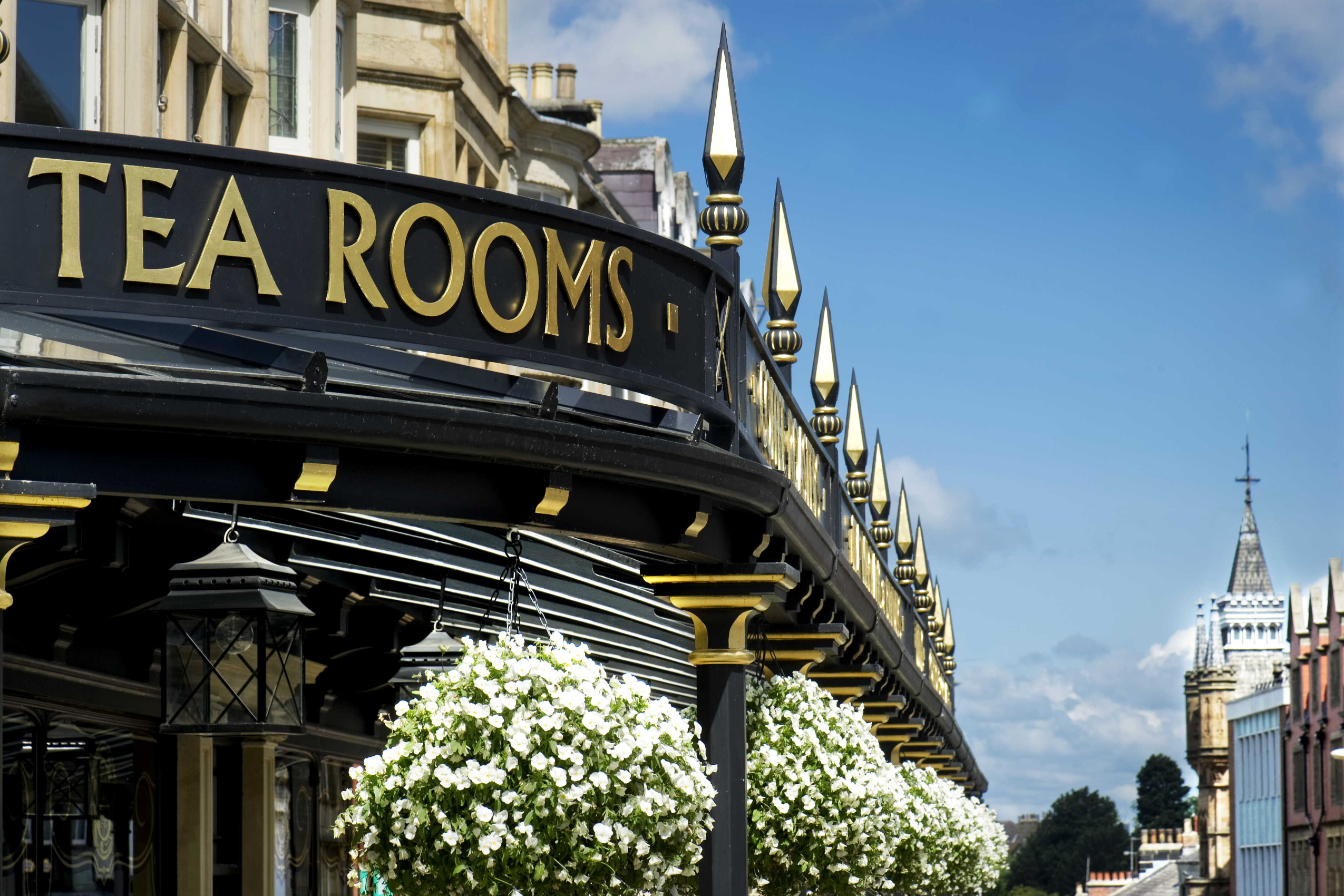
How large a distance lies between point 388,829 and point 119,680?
4864 millimetres

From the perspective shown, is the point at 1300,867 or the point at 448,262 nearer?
the point at 448,262

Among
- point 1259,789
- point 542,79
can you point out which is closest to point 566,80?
point 542,79

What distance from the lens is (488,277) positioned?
7.19 m

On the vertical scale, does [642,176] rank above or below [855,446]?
above

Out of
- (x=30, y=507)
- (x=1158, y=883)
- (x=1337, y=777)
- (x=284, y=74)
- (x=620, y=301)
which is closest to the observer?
(x=30, y=507)

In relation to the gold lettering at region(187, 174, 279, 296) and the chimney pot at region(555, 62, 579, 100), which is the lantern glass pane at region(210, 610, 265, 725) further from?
the chimney pot at region(555, 62, 579, 100)

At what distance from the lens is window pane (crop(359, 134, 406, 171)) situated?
1738 cm

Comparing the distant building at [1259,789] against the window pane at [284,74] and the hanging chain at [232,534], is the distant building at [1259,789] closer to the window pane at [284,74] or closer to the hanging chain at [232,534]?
the window pane at [284,74]

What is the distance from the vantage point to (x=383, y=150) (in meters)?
17.4

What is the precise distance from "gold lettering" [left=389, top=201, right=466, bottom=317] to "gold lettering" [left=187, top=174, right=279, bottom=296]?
48 cm

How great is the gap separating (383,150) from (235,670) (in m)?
10.4

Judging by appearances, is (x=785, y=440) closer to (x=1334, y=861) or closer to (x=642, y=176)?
(x=642, y=176)

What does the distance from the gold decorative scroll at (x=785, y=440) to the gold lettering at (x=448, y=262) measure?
2.60 m

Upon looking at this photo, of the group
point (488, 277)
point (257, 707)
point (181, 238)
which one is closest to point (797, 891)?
point (257, 707)
